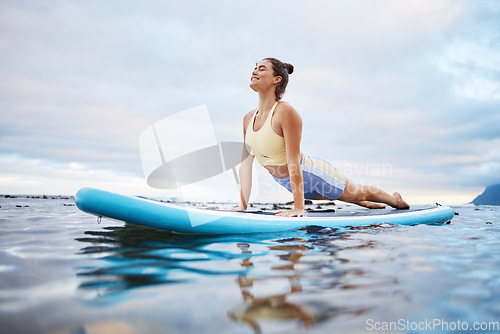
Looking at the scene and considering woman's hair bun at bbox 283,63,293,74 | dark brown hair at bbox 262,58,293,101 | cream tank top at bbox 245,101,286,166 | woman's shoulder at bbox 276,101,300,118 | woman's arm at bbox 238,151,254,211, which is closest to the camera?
woman's shoulder at bbox 276,101,300,118

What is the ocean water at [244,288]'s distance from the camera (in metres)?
1.17

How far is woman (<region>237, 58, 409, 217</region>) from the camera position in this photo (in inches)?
158

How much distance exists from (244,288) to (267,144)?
9.64 feet

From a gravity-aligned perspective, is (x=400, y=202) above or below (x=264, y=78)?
below

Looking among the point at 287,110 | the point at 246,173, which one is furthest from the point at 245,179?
the point at 287,110

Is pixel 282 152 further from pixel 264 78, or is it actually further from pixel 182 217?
pixel 182 217

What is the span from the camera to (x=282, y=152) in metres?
4.38

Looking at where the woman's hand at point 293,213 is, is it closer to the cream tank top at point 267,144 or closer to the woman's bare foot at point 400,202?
the cream tank top at point 267,144

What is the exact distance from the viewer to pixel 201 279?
5.51 ft

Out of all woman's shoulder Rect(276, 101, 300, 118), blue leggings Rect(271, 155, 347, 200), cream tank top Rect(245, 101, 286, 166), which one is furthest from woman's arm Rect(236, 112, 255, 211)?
woman's shoulder Rect(276, 101, 300, 118)

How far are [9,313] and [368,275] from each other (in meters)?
1.71

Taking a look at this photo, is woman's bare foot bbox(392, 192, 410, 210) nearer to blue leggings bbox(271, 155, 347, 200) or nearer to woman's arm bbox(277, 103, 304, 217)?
blue leggings bbox(271, 155, 347, 200)

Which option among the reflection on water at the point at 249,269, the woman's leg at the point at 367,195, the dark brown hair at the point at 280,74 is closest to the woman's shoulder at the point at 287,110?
the dark brown hair at the point at 280,74

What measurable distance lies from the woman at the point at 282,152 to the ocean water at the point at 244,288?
62.8 inches
